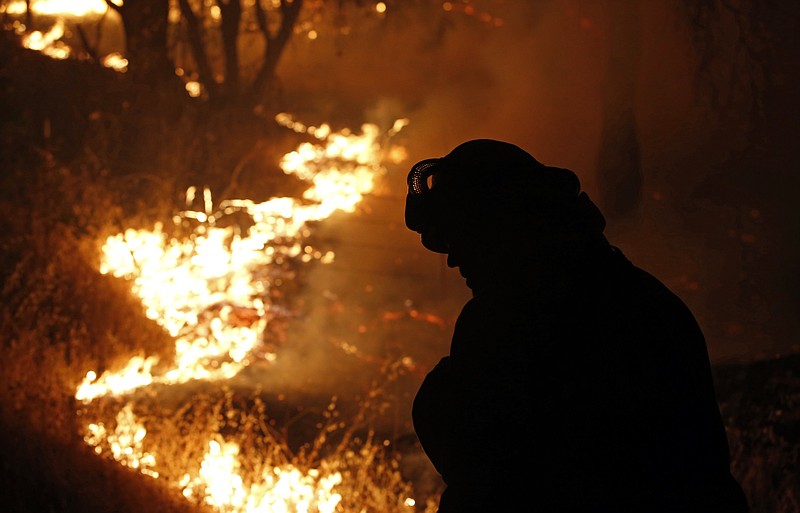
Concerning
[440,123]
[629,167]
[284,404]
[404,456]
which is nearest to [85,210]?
[284,404]


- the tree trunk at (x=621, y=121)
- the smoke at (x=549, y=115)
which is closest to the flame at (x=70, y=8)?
the smoke at (x=549, y=115)

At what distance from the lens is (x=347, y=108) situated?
71.5 ft

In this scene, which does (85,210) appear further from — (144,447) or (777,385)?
(777,385)

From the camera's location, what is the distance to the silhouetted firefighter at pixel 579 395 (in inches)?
70.3

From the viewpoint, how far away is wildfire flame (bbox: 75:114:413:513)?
5.89 meters

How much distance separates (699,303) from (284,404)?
4888 millimetres

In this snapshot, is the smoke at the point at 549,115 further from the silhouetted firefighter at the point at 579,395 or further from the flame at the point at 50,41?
the silhouetted firefighter at the point at 579,395

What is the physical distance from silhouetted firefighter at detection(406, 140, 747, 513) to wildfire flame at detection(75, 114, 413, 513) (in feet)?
13.6

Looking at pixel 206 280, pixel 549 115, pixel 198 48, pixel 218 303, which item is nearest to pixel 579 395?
pixel 218 303

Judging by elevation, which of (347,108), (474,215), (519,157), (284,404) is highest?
(519,157)

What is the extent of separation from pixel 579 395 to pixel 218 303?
27.2 feet

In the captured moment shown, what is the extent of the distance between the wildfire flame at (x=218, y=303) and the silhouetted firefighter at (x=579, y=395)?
4137 millimetres

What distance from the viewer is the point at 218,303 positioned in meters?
9.71

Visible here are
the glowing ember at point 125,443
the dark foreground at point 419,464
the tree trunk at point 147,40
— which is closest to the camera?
the dark foreground at point 419,464
